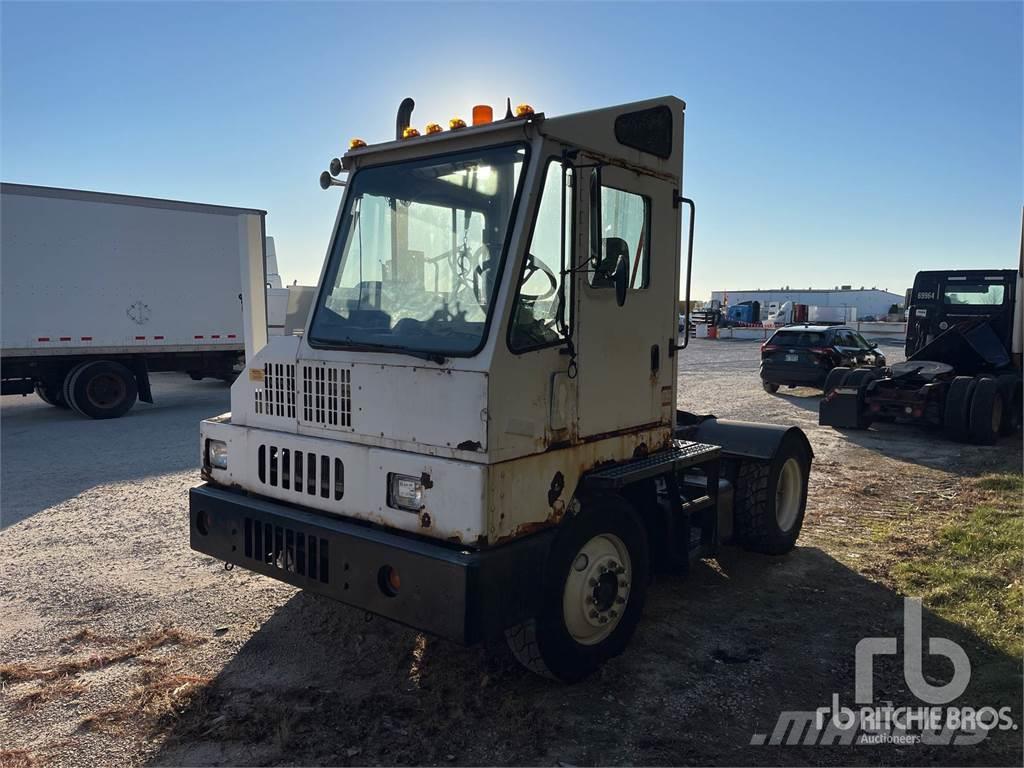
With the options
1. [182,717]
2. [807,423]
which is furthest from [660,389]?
[807,423]

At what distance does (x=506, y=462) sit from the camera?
11.3ft

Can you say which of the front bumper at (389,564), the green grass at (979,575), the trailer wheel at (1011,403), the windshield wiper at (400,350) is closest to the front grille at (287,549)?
the front bumper at (389,564)

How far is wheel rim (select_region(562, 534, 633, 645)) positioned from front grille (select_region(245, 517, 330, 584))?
1.22 metres

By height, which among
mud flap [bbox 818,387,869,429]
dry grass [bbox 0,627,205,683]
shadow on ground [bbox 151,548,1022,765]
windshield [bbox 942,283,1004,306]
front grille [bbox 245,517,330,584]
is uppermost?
windshield [bbox 942,283,1004,306]

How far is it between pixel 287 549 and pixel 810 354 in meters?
14.1

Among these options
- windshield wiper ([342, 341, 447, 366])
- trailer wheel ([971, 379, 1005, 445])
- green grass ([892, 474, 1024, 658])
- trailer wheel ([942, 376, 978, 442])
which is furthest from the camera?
trailer wheel ([942, 376, 978, 442])

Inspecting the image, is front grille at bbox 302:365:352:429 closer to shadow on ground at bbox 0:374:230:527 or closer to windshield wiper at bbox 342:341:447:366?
windshield wiper at bbox 342:341:447:366

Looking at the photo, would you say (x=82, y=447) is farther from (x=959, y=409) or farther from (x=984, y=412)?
(x=984, y=412)

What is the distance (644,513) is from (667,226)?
172 cm

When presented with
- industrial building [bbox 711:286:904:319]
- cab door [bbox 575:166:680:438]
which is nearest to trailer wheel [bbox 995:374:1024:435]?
cab door [bbox 575:166:680:438]

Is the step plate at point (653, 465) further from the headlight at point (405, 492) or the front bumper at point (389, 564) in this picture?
the headlight at point (405, 492)

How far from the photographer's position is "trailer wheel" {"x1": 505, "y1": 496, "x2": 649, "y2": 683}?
3697mm

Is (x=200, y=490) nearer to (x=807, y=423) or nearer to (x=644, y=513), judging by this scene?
(x=644, y=513)

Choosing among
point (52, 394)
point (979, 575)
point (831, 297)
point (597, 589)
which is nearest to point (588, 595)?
point (597, 589)
